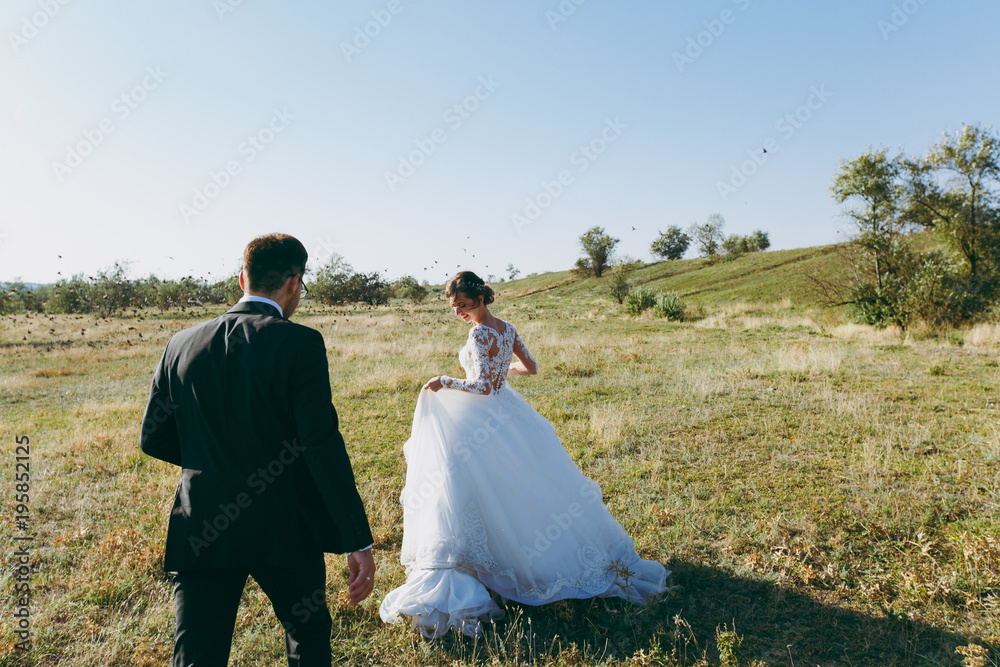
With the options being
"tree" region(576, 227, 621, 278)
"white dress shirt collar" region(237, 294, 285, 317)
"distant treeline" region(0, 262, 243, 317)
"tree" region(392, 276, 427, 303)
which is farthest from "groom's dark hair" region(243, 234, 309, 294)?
"tree" region(576, 227, 621, 278)

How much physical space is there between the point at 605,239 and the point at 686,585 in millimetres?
77660

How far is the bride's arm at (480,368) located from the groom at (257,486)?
1997 mm

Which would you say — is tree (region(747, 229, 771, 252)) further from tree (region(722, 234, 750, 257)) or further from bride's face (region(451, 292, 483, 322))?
bride's face (region(451, 292, 483, 322))

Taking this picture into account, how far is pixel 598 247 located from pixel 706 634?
3064 inches

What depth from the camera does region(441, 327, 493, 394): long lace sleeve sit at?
4375mm

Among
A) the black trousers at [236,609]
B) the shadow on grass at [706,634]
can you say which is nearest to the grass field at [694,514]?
the shadow on grass at [706,634]

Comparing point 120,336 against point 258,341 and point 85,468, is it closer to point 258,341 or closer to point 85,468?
point 85,468

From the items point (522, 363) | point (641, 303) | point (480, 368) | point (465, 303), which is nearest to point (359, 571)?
point (480, 368)

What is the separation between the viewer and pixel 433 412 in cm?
439

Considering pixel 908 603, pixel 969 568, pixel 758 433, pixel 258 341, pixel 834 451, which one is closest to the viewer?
pixel 258 341

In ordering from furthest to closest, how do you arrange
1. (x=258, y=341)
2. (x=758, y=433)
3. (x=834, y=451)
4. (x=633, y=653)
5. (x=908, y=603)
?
(x=758, y=433) → (x=834, y=451) → (x=908, y=603) → (x=633, y=653) → (x=258, y=341)

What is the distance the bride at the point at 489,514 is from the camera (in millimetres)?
3912

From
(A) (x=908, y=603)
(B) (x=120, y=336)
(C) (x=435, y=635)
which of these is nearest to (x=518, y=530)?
(C) (x=435, y=635)

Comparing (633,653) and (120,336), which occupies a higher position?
(120,336)
